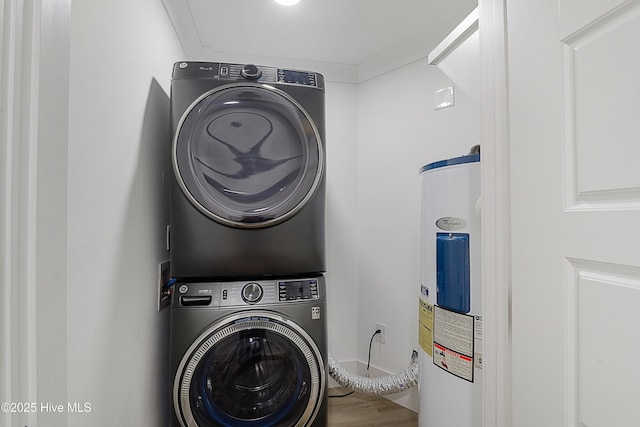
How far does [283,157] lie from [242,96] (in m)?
0.31

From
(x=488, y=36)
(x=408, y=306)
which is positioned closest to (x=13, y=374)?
(x=488, y=36)

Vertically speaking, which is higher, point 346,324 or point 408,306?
point 408,306

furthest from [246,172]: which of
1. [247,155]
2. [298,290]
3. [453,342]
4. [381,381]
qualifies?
Answer: [381,381]

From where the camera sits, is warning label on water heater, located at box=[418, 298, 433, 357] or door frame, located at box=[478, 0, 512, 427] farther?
warning label on water heater, located at box=[418, 298, 433, 357]

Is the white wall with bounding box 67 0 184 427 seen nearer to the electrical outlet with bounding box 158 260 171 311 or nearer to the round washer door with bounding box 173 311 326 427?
the electrical outlet with bounding box 158 260 171 311

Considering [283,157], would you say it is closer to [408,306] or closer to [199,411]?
[199,411]

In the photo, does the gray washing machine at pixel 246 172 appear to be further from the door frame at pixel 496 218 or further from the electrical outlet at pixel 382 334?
the electrical outlet at pixel 382 334

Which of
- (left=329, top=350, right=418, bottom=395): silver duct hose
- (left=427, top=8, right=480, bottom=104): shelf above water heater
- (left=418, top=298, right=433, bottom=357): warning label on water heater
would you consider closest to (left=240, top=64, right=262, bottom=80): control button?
(left=427, top=8, right=480, bottom=104): shelf above water heater

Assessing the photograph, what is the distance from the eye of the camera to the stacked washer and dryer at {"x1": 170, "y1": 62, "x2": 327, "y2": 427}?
4.12ft

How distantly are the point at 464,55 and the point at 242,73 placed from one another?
892mm

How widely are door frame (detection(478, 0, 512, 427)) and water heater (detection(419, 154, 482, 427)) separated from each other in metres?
0.28

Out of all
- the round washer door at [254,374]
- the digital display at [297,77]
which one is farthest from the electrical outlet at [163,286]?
the digital display at [297,77]

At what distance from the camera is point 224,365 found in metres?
1.28

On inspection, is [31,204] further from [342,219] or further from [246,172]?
[342,219]
